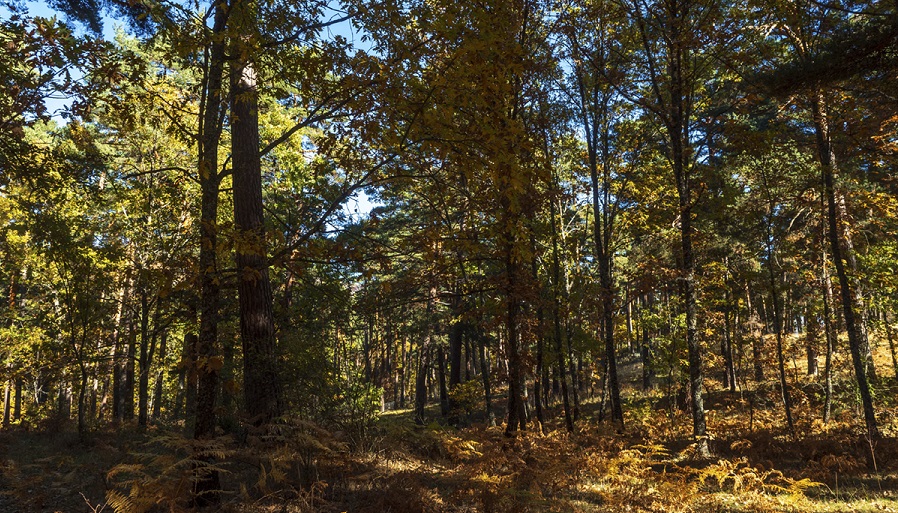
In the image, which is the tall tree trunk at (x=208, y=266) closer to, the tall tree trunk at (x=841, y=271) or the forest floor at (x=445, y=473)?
the forest floor at (x=445, y=473)

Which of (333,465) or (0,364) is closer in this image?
(333,465)

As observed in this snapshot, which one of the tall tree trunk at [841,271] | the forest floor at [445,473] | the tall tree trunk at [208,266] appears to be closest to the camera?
the tall tree trunk at [208,266]

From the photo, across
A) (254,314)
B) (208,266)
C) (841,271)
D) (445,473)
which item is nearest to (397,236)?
(254,314)

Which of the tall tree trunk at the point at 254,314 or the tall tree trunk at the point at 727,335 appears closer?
the tall tree trunk at the point at 254,314

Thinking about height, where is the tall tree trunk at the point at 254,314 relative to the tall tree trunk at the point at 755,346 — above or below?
above

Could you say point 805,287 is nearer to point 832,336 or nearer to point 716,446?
point 832,336

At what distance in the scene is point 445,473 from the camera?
25.4 feet

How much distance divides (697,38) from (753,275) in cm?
654

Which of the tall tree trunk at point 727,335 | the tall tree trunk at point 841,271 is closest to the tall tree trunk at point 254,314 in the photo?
the tall tree trunk at point 841,271

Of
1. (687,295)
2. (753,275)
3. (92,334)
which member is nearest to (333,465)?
(687,295)

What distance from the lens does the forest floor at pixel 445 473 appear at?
534 centimetres

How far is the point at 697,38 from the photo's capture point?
991cm

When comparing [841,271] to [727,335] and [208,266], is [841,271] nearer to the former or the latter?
[727,335]

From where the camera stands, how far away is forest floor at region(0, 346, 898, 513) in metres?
5.34
